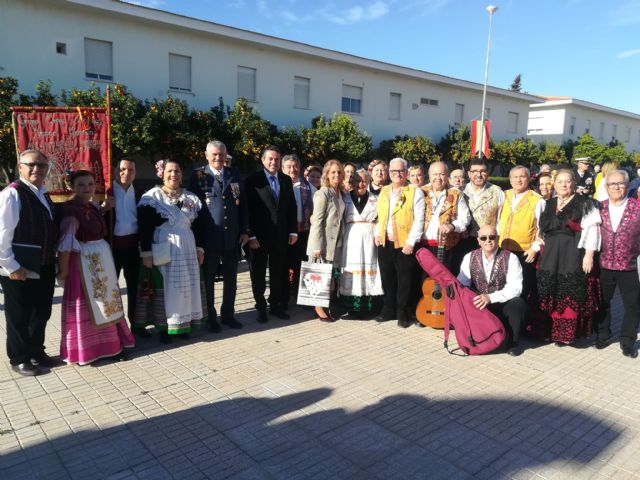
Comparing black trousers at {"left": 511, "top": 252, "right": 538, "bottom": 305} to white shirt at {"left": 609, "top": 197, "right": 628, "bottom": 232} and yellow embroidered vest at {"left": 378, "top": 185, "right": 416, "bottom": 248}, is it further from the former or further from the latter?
yellow embroidered vest at {"left": 378, "top": 185, "right": 416, "bottom": 248}

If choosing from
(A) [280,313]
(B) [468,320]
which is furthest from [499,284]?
(A) [280,313]

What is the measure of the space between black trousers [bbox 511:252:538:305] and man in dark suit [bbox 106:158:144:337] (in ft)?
13.2

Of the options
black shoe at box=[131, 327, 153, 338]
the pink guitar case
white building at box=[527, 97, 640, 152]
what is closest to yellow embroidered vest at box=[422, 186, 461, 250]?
the pink guitar case

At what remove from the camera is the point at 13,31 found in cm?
1236

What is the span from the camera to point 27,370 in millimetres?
4023

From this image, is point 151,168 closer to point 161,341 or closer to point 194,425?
point 161,341

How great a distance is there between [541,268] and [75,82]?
1339 cm

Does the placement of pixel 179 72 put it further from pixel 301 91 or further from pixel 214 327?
pixel 214 327

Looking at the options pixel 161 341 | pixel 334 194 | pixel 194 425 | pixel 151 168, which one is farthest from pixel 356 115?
pixel 194 425

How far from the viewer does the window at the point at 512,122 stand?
90.5 feet

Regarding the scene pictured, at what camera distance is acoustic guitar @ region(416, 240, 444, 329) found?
17.7 feet

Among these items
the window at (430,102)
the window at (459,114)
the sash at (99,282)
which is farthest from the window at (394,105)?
the sash at (99,282)

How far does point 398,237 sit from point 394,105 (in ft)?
58.3

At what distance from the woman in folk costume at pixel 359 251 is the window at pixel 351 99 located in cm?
1500
